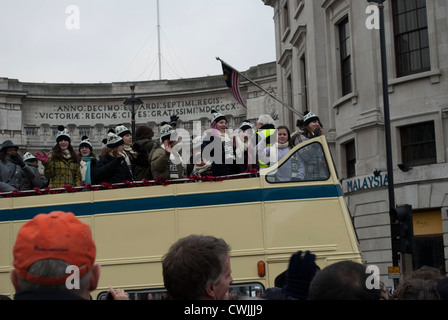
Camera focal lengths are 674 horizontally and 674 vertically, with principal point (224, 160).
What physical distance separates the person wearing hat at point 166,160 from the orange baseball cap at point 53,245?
7.61 meters

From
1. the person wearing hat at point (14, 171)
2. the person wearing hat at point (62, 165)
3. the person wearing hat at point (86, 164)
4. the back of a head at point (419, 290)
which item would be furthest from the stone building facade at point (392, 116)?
the back of a head at point (419, 290)

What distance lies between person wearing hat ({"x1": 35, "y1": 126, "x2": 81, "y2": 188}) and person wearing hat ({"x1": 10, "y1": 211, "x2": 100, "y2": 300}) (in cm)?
833

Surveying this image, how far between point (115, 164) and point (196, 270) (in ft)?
24.3

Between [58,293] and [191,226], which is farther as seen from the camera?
[191,226]

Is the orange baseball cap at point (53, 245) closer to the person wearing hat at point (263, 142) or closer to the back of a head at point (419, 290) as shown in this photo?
the back of a head at point (419, 290)

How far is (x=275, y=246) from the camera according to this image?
979 centimetres

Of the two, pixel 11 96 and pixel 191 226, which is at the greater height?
pixel 11 96

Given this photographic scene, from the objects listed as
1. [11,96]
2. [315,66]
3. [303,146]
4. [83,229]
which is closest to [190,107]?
[11,96]

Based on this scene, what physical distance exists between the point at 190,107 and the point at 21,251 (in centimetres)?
4873

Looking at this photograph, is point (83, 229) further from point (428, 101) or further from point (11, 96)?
point (11, 96)

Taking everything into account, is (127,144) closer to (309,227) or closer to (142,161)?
(142,161)

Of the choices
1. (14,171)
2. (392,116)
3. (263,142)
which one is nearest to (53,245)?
(263,142)

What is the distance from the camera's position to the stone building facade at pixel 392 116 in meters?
21.2
